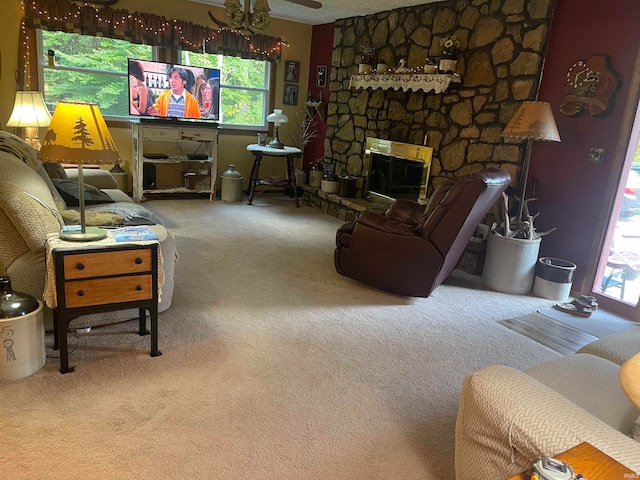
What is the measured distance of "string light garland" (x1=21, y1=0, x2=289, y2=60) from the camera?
505 centimetres

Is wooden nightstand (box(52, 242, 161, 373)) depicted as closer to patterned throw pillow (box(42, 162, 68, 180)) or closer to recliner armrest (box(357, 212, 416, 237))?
recliner armrest (box(357, 212, 416, 237))

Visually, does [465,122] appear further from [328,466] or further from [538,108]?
[328,466]

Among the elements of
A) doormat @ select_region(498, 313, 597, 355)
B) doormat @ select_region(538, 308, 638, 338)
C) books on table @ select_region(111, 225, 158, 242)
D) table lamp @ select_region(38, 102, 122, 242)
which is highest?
table lamp @ select_region(38, 102, 122, 242)

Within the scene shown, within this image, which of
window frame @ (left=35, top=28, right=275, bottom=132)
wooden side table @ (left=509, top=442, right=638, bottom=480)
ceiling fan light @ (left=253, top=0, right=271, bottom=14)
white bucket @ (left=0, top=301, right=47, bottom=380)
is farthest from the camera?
window frame @ (left=35, top=28, right=275, bottom=132)

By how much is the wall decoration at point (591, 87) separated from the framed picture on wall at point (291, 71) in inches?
162

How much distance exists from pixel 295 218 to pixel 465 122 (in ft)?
7.36

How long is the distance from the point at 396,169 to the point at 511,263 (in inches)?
81.3

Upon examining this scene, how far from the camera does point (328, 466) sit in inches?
69.2

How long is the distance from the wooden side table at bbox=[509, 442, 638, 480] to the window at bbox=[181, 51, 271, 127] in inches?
245

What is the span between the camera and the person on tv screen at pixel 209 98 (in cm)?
593

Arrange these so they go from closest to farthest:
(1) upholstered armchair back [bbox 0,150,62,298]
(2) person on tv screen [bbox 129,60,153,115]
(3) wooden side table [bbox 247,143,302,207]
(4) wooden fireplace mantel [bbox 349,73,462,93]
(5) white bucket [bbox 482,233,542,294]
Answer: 1. (1) upholstered armchair back [bbox 0,150,62,298]
2. (5) white bucket [bbox 482,233,542,294]
3. (4) wooden fireplace mantel [bbox 349,73,462,93]
4. (2) person on tv screen [bbox 129,60,153,115]
5. (3) wooden side table [bbox 247,143,302,207]

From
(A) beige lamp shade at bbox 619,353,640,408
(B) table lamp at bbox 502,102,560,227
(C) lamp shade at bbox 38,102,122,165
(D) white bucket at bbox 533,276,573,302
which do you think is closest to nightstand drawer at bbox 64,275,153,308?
(C) lamp shade at bbox 38,102,122,165

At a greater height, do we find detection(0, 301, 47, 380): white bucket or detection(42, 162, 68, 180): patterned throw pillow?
detection(42, 162, 68, 180): patterned throw pillow

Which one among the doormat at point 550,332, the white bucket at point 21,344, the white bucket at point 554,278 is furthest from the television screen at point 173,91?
the doormat at point 550,332
